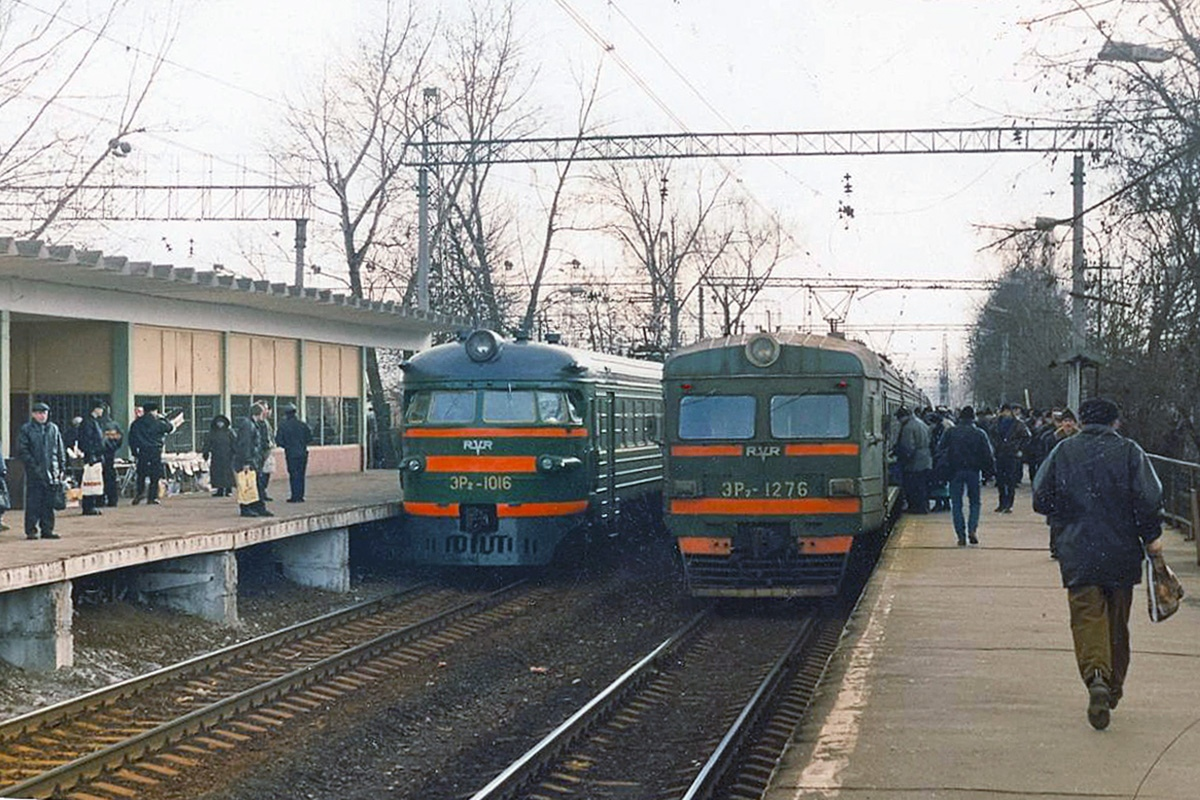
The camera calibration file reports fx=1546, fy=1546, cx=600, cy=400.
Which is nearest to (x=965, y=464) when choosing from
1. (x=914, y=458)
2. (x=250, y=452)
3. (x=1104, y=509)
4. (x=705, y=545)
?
(x=705, y=545)

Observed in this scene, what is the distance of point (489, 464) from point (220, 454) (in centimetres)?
554

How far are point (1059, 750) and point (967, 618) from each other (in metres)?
4.72

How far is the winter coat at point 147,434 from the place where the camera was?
65.8 ft

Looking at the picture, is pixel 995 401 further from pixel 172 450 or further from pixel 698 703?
pixel 698 703

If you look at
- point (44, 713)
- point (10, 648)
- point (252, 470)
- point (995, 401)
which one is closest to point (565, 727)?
point (44, 713)

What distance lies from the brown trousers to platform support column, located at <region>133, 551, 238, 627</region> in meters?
9.83

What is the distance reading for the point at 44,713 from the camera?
34.7ft

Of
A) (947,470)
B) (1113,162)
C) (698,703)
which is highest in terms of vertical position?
(1113,162)

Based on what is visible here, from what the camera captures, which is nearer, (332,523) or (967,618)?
(967,618)

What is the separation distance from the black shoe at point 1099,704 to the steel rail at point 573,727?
3.19 m

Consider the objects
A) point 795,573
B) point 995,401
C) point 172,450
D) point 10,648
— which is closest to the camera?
point 10,648

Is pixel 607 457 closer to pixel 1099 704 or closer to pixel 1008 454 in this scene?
pixel 1008 454

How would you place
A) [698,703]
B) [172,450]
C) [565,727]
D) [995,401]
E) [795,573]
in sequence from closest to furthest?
[565,727], [698,703], [795,573], [172,450], [995,401]

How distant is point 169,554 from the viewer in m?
14.5
